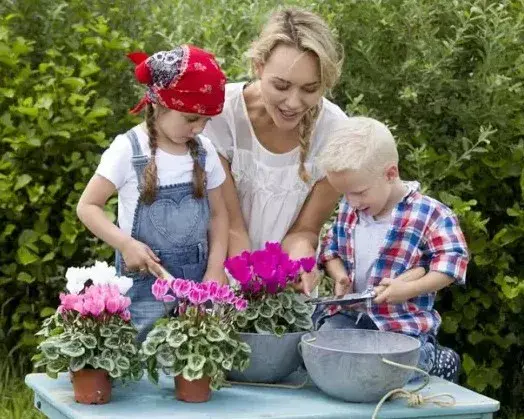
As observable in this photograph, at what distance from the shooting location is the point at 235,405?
331cm

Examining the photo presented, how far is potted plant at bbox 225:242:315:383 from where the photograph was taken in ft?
11.5

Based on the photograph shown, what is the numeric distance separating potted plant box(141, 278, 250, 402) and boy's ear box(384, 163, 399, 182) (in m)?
0.61

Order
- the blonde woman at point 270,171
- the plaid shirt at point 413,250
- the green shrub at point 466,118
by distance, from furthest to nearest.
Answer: the green shrub at point 466,118 → the blonde woman at point 270,171 → the plaid shirt at point 413,250

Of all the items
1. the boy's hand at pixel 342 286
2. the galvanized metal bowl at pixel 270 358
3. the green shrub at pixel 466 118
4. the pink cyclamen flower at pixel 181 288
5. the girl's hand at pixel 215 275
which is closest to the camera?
the pink cyclamen flower at pixel 181 288

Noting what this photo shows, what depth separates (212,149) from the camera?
4.02 m

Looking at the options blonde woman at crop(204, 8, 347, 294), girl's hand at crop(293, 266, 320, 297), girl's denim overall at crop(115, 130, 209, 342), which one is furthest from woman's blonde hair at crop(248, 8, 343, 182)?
girl's hand at crop(293, 266, 320, 297)

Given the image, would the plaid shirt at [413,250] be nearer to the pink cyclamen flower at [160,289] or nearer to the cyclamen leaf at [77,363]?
the pink cyclamen flower at [160,289]

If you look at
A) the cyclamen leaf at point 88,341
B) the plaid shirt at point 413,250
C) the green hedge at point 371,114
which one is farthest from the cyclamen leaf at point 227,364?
the green hedge at point 371,114

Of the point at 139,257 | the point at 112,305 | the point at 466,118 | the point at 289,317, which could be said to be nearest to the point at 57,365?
the point at 112,305

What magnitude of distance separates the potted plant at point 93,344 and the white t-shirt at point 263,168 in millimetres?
999

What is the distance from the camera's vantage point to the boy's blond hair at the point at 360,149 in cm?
359

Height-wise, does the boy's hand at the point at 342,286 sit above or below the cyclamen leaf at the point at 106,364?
above

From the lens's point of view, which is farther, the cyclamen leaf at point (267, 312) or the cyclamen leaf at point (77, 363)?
the cyclamen leaf at point (267, 312)

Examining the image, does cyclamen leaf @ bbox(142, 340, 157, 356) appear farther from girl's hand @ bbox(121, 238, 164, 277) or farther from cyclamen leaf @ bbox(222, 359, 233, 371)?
girl's hand @ bbox(121, 238, 164, 277)
